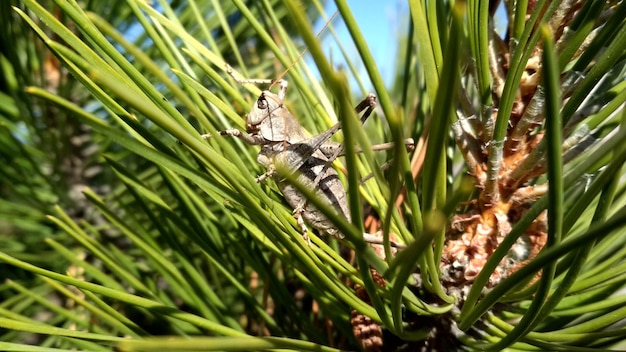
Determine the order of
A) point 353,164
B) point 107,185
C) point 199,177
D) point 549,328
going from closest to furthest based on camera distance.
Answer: point 353,164
point 199,177
point 549,328
point 107,185

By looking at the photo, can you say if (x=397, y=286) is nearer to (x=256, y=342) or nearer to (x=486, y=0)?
(x=256, y=342)

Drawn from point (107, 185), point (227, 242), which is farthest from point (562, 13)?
point (107, 185)

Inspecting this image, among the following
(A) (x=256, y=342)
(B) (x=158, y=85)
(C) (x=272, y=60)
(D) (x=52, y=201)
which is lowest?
(A) (x=256, y=342)

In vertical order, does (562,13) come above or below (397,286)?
above

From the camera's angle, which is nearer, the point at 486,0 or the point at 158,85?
the point at 486,0

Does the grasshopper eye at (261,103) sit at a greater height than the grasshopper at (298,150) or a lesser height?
greater

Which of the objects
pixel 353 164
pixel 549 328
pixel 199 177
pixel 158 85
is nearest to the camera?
pixel 353 164
